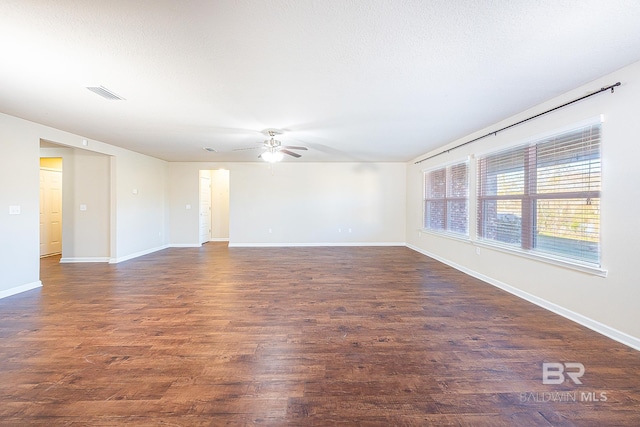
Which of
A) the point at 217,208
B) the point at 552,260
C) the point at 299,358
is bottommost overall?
the point at 299,358

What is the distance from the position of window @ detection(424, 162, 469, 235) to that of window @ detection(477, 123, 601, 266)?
27.8 inches

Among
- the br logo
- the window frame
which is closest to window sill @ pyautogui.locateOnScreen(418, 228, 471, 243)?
the window frame

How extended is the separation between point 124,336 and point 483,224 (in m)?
5.01

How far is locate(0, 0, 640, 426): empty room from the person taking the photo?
65.9 inches

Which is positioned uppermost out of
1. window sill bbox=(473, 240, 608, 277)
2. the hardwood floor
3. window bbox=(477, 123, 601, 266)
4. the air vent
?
the air vent

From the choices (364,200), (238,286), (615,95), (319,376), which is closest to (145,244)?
(238,286)

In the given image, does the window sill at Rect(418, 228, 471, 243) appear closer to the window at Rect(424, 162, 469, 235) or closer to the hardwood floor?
the window at Rect(424, 162, 469, 235)

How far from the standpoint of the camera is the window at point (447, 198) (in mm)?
5074

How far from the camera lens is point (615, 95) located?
246cm

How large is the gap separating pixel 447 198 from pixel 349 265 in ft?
8.23

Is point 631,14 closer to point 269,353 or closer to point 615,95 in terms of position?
point 615,95

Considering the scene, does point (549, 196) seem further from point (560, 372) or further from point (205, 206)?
point (205, 206)

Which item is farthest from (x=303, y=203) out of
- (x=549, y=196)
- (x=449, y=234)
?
(x=549, y=196)

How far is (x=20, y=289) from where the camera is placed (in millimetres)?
3734
